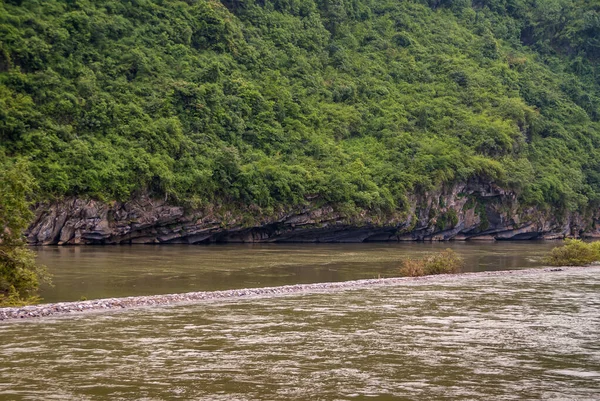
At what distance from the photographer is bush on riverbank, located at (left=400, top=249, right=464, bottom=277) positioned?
122ft

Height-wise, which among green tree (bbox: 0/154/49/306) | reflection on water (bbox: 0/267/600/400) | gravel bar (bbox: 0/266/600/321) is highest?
green tree (bbox: 0/154/49/306)

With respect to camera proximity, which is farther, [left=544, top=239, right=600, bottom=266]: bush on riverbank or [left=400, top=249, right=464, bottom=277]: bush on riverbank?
[left=544, top=239, right=600, bottom=266]: bush on riverbank

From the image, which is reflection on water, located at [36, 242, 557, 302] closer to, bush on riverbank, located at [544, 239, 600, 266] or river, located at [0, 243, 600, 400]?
bush on riverbank, located at [544, 239, 600, 266]

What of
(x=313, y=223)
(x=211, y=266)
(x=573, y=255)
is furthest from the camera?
(x=313, y=223)

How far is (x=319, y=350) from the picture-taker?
18.0 metres

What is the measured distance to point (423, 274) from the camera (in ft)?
122

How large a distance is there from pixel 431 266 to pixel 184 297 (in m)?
15.6

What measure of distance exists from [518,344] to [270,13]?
77.1 metres

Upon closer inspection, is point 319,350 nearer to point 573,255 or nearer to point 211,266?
point 211,266

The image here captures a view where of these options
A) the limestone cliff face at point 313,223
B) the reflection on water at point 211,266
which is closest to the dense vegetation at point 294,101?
the limestone cliff face at point 313,223

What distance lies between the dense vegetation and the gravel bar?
90.5ft

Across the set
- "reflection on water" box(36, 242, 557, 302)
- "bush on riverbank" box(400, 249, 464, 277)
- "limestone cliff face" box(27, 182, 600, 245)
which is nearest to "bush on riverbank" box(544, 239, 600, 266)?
"reflection on water" box(36, 242, 557, 302)

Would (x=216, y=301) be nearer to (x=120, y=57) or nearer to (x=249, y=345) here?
(x=249, y=345)

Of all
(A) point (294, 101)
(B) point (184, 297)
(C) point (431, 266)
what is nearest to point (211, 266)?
(C) point (431, 266)
